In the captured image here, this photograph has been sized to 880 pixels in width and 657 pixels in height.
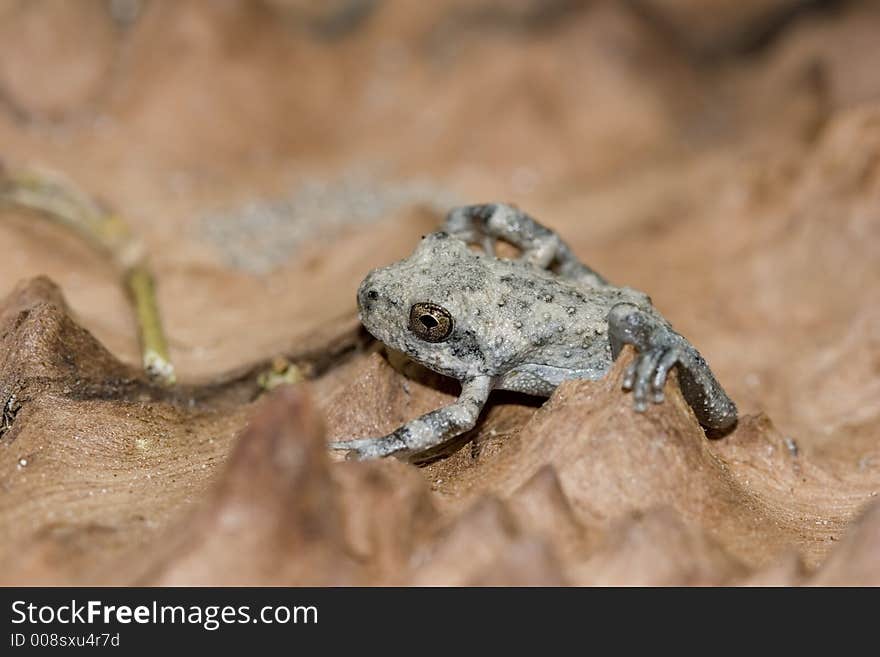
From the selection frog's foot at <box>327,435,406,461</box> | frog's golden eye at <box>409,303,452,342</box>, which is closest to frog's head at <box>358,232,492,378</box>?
frog's golden eye at <box>409,303,452,342</box>

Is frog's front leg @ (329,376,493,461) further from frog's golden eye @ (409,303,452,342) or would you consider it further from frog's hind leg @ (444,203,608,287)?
frog's hind leg @ (444,203,608,287)

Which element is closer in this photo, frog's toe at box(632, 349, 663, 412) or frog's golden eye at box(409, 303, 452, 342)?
frog's toe at box(632, 349, 663, 412)

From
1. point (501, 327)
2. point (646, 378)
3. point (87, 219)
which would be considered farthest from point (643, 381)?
point (87, 219)

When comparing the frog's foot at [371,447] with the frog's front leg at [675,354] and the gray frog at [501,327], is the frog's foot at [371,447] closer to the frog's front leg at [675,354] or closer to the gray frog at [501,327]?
the gray frog at [501,327]

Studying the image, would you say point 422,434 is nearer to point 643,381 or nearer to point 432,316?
point 432,316
